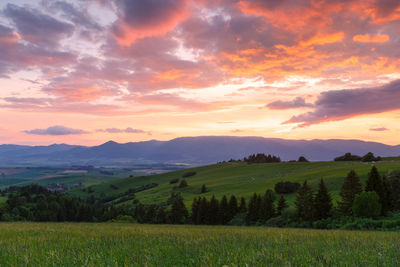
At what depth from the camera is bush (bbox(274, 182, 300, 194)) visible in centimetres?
8662

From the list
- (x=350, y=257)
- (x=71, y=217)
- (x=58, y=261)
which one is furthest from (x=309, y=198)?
(x=71, y=217)

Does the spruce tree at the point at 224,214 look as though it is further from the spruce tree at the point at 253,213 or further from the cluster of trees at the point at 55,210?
the cluster of trees at the point at 55,210

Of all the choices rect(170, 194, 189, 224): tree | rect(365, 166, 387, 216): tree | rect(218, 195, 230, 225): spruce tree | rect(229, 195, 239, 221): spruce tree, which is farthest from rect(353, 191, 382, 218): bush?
rect(170, 194, 189, 224): tree

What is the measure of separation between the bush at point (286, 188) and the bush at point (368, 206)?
2024 inches

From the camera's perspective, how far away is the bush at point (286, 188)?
8662 centimetres

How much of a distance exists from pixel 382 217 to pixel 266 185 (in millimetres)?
69290

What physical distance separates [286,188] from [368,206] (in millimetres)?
53388

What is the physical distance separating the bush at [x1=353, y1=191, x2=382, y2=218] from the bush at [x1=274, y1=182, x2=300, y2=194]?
51.4 metres

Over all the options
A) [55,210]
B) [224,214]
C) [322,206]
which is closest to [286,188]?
[224,214]

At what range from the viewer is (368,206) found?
116 ft

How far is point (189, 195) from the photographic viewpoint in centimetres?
12938

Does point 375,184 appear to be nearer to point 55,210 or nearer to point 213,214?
point 213,214

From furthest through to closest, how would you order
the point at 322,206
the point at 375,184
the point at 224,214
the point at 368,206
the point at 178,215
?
the point at 178,215 < the point at 224,214 < the point at 322,206 < the point at 375,184 < the point at 368,206

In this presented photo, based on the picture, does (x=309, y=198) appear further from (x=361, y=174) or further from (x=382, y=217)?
(x=361, y=174)
